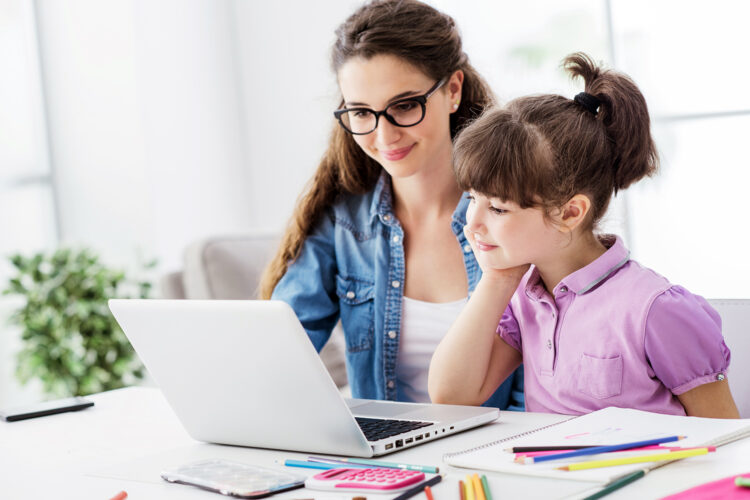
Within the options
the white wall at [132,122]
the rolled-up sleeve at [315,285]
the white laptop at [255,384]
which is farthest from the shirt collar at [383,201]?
the white wall at [132,122]

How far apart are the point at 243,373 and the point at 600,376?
47 centimetres

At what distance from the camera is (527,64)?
10.4ft

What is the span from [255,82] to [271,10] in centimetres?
32

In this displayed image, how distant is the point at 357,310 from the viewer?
166cm

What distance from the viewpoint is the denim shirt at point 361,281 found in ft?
5.29

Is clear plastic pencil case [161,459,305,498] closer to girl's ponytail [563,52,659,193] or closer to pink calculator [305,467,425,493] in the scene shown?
pink calculator [305,467,425,493]

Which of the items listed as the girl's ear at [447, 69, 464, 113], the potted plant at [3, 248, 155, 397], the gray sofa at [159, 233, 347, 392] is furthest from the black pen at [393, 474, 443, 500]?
the potted plant at [3, 248, 155, 397]

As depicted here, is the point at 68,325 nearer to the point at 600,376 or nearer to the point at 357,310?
the point at 357,310

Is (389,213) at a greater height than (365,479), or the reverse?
(389,213)

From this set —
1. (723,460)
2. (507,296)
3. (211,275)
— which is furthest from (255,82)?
(723,460)

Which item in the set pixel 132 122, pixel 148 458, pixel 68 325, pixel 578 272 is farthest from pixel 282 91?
pixel 148 458

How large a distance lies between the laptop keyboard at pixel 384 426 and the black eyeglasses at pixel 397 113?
608 millimetres

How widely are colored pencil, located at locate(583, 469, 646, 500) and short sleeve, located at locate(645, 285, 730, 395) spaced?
12.8 inches

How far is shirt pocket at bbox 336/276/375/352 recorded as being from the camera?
5.37 ft
